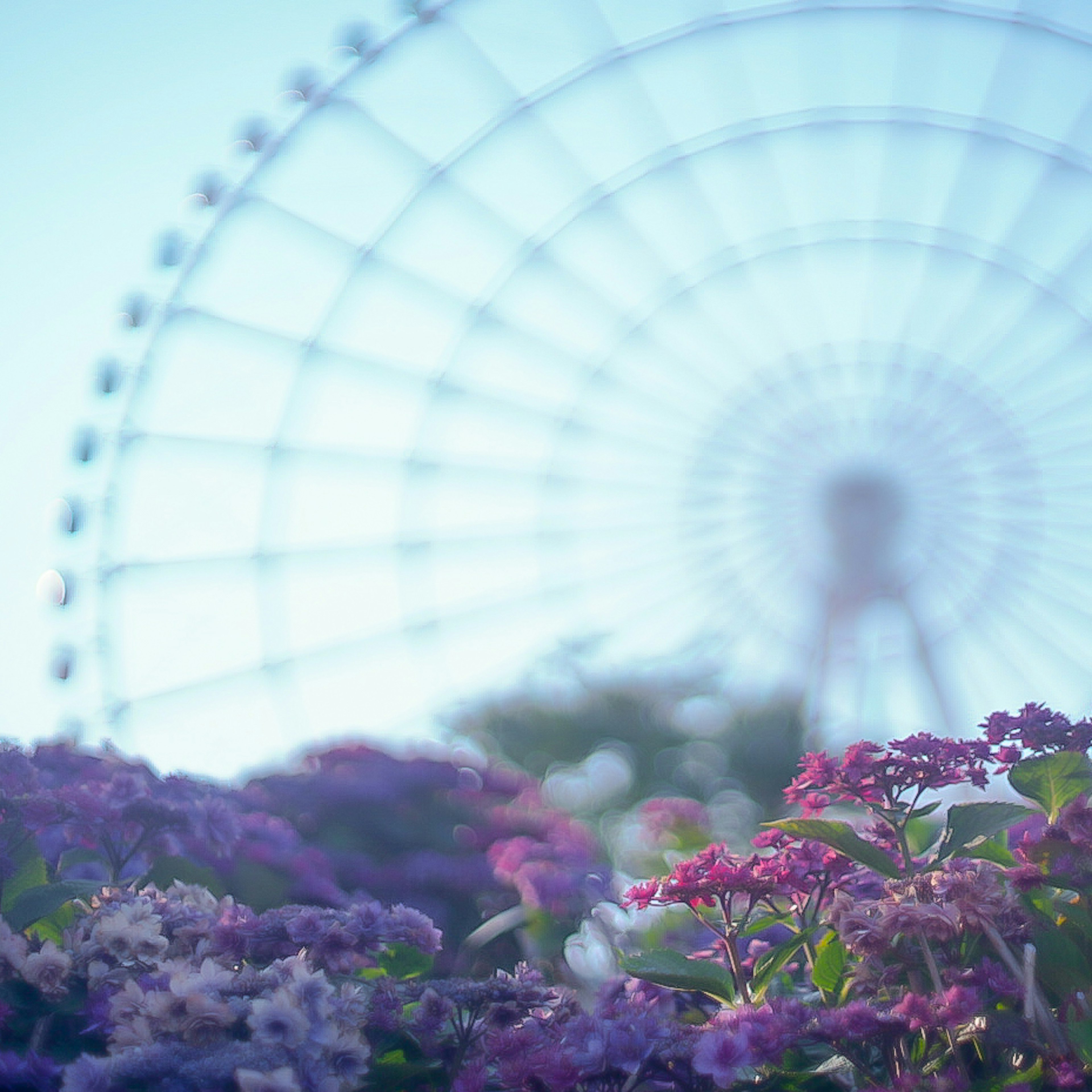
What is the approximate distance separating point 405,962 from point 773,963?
1.07 metres

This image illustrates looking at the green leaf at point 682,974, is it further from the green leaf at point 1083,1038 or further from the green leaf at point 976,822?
the green leaf at point 1083,1038

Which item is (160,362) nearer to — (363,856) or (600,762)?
(600,762)

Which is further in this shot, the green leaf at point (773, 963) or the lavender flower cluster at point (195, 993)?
the green leaf at point (773, 963)

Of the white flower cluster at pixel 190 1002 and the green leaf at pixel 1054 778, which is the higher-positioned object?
the green leaf at pixel 1054 778

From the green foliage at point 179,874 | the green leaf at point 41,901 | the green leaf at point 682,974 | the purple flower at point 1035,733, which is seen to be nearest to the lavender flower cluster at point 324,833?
the green foliage at point 179,874

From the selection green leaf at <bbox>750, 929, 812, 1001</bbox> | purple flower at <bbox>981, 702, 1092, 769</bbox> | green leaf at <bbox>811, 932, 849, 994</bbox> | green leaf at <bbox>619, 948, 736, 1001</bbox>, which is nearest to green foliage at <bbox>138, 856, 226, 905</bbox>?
green leaf at <bbox>619, 948, 736, 1001</bbox>

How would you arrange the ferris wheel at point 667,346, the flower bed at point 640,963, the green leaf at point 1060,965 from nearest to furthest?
the flower bed at point 640,963
the green leaf at point 1060,965
the ferris wheel at point 667,346

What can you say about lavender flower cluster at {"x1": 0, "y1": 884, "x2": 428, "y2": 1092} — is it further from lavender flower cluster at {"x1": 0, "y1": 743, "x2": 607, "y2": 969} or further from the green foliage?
the green foliage

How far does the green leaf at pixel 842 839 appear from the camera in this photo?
7.77 feet

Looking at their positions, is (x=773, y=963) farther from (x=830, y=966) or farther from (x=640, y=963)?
(x=640, y=963)

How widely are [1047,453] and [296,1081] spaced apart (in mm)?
14044

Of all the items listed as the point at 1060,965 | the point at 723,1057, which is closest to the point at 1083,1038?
the point at 1060,965

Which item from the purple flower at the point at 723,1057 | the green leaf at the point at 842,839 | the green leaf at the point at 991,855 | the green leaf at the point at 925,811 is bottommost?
the purple flower at the point at 723,1057

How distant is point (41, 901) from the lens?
264cm
